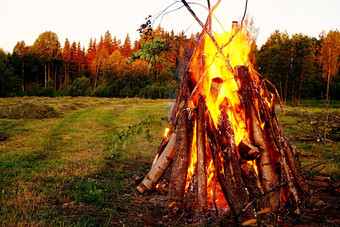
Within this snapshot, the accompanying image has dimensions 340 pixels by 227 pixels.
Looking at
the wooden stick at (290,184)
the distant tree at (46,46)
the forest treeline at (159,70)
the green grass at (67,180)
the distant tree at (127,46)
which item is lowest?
the green grass at (67,180)

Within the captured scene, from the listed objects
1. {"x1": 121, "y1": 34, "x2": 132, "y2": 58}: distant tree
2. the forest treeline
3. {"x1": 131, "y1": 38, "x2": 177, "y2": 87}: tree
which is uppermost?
{"x1": 121, "y1": 34, "x2": 132, "y2": 58}: distant tree

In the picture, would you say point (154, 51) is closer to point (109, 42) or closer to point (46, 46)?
point (46, 46)

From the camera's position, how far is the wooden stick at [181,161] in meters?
3.26

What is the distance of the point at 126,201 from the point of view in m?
3.46

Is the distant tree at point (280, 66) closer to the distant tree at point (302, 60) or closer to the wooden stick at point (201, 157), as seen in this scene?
the distant tree at point (302, 60)

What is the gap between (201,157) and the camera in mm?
3234

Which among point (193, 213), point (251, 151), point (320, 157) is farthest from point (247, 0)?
point (320, 157)

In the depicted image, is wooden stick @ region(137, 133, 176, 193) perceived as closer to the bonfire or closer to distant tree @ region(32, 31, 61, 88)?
the bonfire

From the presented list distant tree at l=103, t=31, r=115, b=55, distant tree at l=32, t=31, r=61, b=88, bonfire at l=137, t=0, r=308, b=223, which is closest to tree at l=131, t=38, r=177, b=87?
bonfire at l=137, t=0, r=308, b=223

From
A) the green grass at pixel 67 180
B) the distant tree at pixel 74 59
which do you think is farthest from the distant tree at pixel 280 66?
the distant tree at pixel 74 59

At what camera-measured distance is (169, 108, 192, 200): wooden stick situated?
10.7 feet

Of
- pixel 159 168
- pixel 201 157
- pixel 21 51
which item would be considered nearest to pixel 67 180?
pixel 159 168

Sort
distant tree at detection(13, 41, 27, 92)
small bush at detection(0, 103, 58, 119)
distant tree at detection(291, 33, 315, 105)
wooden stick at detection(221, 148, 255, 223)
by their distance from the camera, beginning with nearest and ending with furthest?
1. wooden stick at detection(221, 148, 255, 223)
2. small bush at detection(0, 103, 58, 119)
3. distant tree at detection(291, 33, 315, 105)
4. distant tree at detection(13, 41, 27, 92)

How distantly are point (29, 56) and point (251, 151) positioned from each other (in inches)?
2142
